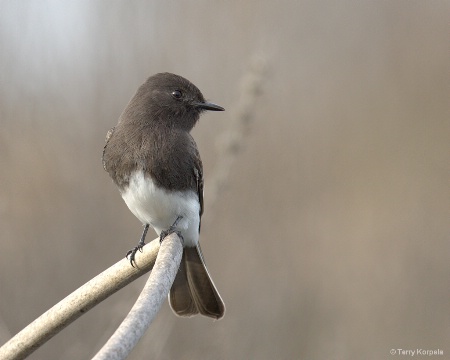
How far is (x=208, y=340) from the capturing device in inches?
233

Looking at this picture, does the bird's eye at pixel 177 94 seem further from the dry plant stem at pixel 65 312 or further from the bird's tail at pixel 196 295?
the dry plant stem at pixel 65 312

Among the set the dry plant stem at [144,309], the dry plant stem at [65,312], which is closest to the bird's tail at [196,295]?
the dry plant stem at [144,309]

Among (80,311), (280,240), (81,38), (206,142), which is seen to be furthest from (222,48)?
(80,311)

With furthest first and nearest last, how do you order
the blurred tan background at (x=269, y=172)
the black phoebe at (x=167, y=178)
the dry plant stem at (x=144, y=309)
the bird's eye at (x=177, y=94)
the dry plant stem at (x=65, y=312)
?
the blurred tan background at (x=269, y=172) → the bird's eye at (x=177, y=94) → the black phoebe at (x=167, y=178) → the dry plant stem at (x=65, y=312) → the dry plant stem at (x=144, y=309)

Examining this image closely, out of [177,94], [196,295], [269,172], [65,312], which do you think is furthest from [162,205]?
[269,172]

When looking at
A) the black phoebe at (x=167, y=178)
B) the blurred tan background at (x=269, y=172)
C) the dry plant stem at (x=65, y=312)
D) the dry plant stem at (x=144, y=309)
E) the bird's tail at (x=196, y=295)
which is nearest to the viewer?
the dry plant stem at (x=144, y=309)

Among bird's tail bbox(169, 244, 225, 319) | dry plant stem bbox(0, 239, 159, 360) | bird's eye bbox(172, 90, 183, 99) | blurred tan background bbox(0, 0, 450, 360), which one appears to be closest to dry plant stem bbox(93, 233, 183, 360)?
dry plant stem bbox(0, 239, 159, 360)

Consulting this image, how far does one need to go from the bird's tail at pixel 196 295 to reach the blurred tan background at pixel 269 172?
93 centimetres

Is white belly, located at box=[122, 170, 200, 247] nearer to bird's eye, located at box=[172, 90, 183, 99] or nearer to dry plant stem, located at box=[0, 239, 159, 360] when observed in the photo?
bird's eye, located at box=[172, 90, 183, 99]

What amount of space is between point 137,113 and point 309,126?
306cm

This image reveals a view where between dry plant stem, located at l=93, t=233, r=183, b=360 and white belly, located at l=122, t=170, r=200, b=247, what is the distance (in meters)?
1.31

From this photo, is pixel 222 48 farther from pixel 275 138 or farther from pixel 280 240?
pixel 280 240

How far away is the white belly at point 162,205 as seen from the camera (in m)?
4.37

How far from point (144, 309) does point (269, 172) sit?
4.82 metres
